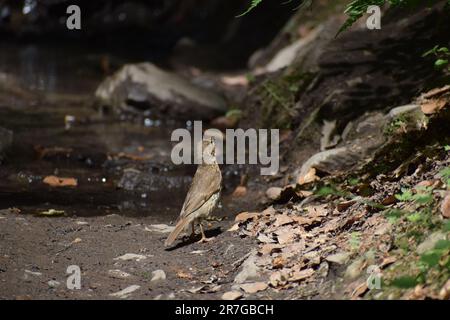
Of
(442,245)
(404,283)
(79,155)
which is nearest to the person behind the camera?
(404,283)

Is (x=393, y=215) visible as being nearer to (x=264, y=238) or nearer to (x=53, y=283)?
(x=264, y=238)

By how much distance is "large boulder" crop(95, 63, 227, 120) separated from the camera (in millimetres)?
14094

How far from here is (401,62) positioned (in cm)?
958

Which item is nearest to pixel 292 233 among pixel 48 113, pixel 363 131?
pixel 363 131

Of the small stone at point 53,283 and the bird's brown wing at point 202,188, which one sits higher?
the bird's brown wing at point 202,188

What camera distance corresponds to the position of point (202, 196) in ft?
22.7

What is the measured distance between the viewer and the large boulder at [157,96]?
46.2 feet

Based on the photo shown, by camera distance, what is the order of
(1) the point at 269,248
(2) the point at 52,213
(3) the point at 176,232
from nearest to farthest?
(1) the point at 269,248 < (3) the point at 176,232 < (2) the point at 52,213

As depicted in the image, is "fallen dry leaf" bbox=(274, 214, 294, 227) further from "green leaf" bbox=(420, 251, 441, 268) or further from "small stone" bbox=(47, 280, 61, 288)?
Result: "green leaf" bbox=(420, 251, 441, 268)

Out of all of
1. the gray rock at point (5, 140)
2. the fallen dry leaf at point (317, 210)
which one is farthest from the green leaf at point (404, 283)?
the gray rock at point (5, 140)

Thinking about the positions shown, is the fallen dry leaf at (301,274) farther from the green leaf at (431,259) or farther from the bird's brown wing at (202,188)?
the bird's brown wing at (202,188)

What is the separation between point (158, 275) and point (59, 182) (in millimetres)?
4207

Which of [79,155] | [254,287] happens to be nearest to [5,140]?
[79,155]
